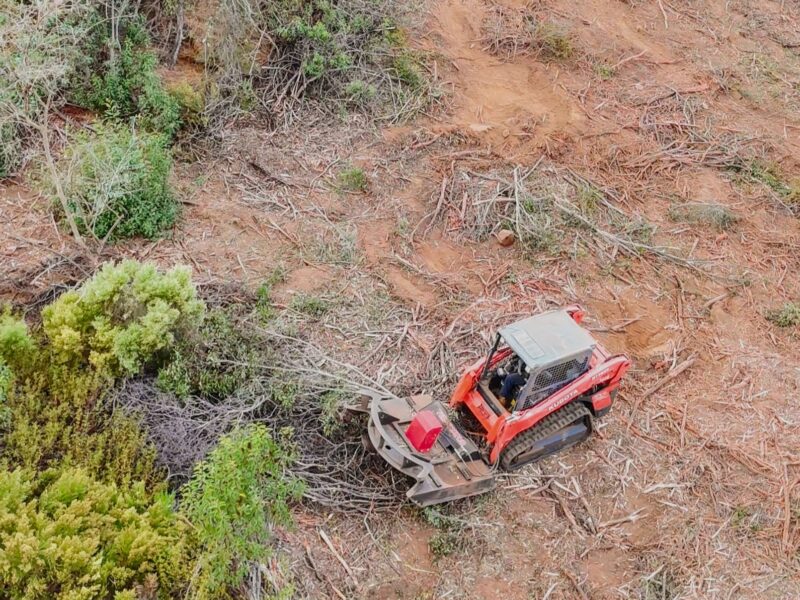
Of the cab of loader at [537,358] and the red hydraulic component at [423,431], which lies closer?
the red hydraulic component at [423,431]

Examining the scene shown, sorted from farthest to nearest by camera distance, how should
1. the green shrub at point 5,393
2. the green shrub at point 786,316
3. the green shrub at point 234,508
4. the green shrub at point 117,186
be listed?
1. the green shrub at point 786,316
2. the green shrub at point 117,186
3. the green shrub at point 5,393
4. the green shrub at point 234,508

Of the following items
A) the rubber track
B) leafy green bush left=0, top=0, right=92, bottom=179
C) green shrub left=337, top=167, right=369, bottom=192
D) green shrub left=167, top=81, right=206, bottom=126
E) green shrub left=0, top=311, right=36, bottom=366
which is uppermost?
leafy green bush left=0, top=0, right=92, bottom=179

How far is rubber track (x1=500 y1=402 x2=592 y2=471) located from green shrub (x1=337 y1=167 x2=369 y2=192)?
4.63m

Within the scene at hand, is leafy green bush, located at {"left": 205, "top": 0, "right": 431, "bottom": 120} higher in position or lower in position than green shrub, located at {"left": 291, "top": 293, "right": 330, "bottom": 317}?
higher

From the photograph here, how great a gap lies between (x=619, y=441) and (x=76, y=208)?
7.09 m

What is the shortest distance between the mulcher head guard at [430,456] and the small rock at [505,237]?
3.42 meters

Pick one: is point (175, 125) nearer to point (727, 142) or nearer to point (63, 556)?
point (63, 556)

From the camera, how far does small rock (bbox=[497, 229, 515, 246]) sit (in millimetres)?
10148

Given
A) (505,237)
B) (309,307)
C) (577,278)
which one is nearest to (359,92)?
(505,237)

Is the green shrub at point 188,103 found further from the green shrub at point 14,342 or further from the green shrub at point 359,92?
the green shrub at point 14,342

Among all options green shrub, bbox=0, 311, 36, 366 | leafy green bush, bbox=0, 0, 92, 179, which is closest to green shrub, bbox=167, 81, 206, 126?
leafy green bush, bbox=0, 0, 92, 179

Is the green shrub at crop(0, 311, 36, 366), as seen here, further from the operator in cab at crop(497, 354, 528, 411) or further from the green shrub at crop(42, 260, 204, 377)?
the operator in cab at crop(497, 354, 528, 411)

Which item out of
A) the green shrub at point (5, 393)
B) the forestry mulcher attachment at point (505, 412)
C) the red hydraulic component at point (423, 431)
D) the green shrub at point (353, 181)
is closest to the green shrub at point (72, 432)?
the green shrub at point (5, 393)

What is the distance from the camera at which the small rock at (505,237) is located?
10.1m
